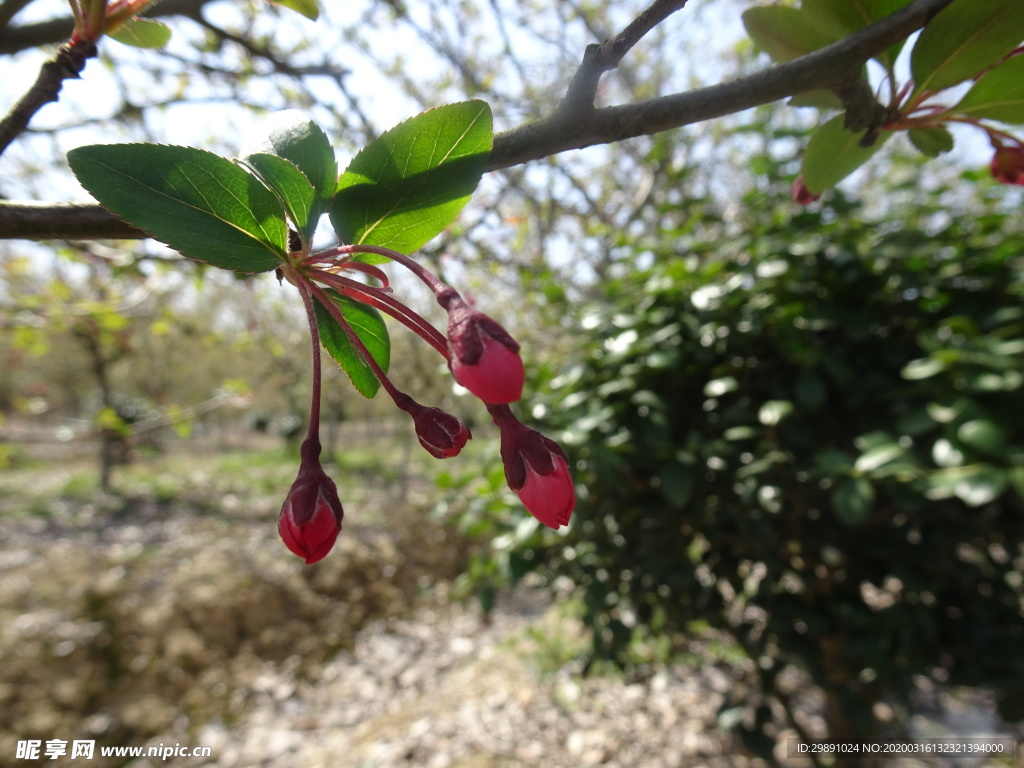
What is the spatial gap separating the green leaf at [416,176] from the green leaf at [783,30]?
1.21ft

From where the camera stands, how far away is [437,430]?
49 centimetres

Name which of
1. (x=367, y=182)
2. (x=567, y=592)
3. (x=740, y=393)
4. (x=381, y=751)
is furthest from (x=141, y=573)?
(x=367, y=182)

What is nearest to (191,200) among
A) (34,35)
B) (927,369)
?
(34,35)

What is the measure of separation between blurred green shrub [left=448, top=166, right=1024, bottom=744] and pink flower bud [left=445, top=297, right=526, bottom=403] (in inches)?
37.0

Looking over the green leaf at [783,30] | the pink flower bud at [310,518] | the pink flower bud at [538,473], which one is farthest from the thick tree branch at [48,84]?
the green leaf at [783,30]

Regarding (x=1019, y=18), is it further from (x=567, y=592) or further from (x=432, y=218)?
(x=567, y=592)

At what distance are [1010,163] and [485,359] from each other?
76cm

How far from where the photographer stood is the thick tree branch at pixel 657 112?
0.42 m

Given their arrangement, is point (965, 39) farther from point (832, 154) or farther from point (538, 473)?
point (538, 473)

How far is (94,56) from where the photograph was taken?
52 cm

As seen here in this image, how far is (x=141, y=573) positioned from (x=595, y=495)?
4517 mm

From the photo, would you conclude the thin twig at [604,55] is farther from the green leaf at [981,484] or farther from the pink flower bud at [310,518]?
the green leaf at [981,484]

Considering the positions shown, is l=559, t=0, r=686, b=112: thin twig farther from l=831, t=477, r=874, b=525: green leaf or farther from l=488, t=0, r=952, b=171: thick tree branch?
l=831, t=477, r=874, b=525: green leaf

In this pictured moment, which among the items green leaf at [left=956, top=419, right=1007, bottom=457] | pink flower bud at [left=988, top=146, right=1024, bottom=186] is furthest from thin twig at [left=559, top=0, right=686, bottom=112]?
green leaf at [left=956, top=419, right=1007, bottom=457]
